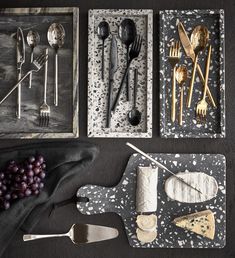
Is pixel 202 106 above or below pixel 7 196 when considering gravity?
above

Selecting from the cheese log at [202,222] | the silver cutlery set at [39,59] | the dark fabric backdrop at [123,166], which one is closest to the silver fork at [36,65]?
the silver cutlery set at [39,59]

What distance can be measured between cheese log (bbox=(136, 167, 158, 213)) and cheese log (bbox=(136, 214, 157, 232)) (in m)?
0.02

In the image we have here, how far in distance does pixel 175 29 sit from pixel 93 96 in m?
0.30

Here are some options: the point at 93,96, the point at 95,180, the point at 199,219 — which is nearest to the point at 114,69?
the point at 93,96

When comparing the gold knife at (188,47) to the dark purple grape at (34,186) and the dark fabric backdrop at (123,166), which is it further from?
the dark purple grape at (34,186)

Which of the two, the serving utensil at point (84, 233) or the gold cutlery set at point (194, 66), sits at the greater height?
the gold cutlery set at point (194, 66)

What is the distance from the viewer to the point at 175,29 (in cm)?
132

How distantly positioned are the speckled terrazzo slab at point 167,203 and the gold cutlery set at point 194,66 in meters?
0.12

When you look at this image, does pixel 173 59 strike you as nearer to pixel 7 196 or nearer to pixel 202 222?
pixel 202 222

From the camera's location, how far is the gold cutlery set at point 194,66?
1302mm

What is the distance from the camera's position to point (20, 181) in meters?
1.22

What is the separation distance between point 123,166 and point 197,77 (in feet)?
1.07

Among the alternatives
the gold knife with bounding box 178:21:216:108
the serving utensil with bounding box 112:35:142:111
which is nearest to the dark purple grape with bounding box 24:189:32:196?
the serving utensil with bounding box 112:35:142:111

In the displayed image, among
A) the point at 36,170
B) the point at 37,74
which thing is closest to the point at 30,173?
the point at 36,170
